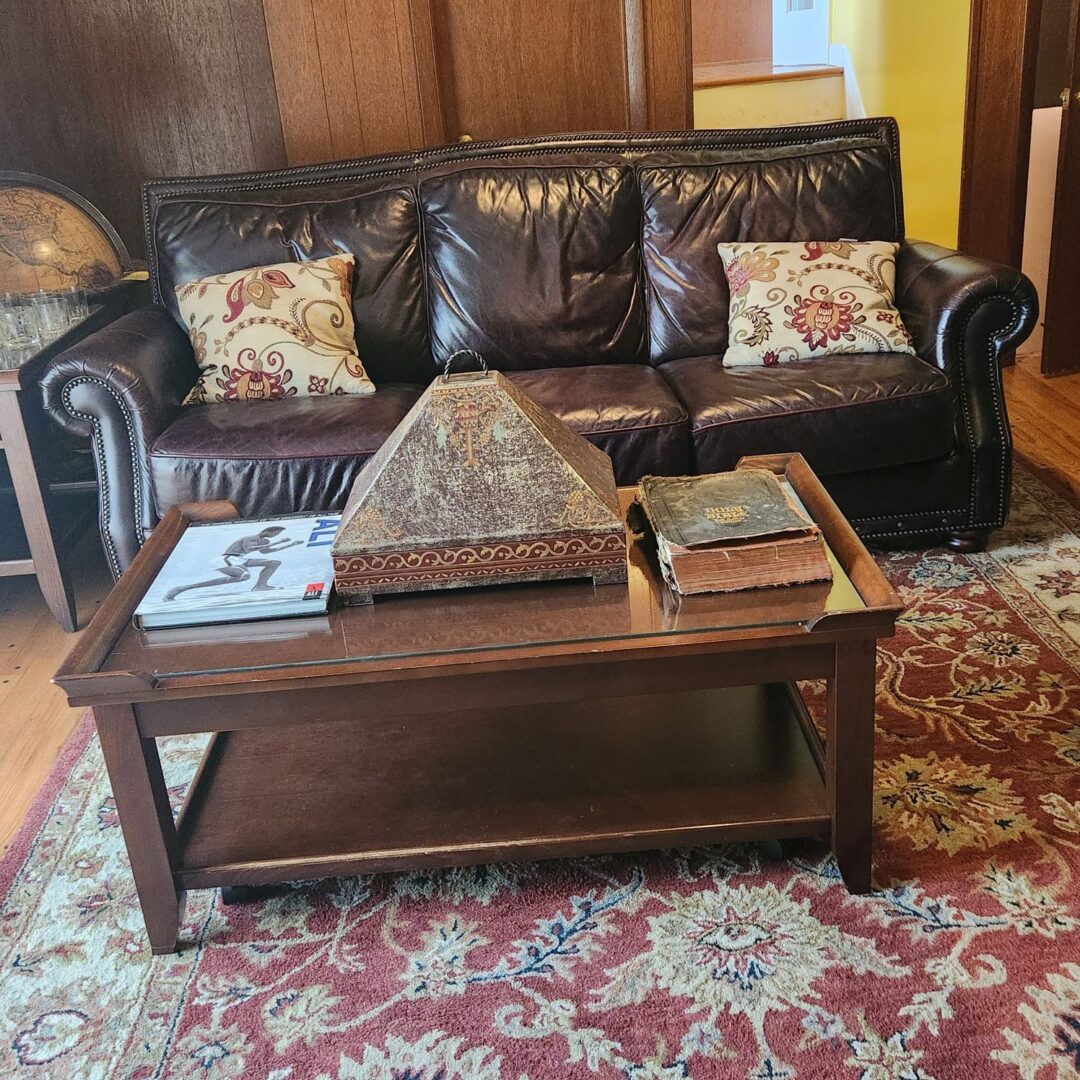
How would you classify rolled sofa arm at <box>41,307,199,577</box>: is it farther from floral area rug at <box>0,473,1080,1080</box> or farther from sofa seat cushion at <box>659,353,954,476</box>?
sofa seat cushion at <box>659,353,954,476</box>

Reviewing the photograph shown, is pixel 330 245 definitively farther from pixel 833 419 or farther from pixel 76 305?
pixel 833 419

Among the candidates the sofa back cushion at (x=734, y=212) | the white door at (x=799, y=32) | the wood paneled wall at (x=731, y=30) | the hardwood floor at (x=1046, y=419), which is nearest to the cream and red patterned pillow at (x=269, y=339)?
the sofa back cushion at (x=734, y=212)

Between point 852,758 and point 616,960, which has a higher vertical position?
point 852,758

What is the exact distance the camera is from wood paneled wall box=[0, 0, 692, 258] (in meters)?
3.28

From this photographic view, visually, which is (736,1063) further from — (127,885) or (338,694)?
(127,885)

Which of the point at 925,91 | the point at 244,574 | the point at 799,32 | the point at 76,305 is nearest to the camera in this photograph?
the point at 244,574

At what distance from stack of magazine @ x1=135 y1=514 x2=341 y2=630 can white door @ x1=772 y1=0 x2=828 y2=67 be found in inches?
200

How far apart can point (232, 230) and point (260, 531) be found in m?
1.37

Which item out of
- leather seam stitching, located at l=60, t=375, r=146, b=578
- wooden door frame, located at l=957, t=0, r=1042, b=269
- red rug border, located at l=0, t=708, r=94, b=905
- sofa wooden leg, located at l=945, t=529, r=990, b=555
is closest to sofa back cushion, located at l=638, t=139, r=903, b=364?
sofa wooden leg, located at l=945, t=529, r=990, b=555

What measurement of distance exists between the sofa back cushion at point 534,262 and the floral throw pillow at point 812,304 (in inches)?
12.8

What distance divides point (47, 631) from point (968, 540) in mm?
2095

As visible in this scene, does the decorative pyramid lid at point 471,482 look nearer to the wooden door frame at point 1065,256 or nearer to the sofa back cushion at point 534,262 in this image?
the sofa back cushion at point 534,262

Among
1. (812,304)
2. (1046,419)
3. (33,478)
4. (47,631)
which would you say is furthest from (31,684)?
(1046,419)

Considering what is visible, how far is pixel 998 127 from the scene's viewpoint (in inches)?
151
